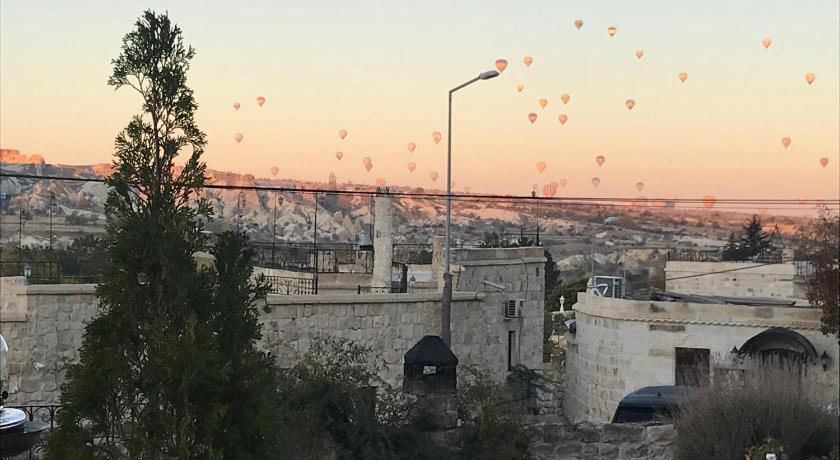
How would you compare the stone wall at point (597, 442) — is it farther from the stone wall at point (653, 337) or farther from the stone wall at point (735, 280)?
the stone wall at point (735, 280)

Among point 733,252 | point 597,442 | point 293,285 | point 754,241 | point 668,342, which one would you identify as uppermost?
point 754,241

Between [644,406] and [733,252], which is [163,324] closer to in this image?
[644,406]

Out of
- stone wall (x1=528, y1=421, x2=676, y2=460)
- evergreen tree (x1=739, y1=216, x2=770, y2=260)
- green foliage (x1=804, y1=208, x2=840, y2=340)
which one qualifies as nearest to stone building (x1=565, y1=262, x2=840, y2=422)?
green foliage (x1=804, y1=208, x2=840, y2=340)

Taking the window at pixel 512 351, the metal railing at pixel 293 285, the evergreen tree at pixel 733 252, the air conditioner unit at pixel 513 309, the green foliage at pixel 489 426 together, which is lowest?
the window at pixel 512 351

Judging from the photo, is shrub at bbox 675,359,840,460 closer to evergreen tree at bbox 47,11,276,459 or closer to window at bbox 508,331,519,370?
evergreen tree at bbox 47,11,276,459

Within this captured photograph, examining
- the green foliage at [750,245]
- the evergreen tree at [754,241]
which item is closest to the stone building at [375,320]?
the green foliage at [750,245]

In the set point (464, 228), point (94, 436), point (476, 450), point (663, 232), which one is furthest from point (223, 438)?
point (663, 232)

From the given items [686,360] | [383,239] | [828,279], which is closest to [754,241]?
[686,360]
